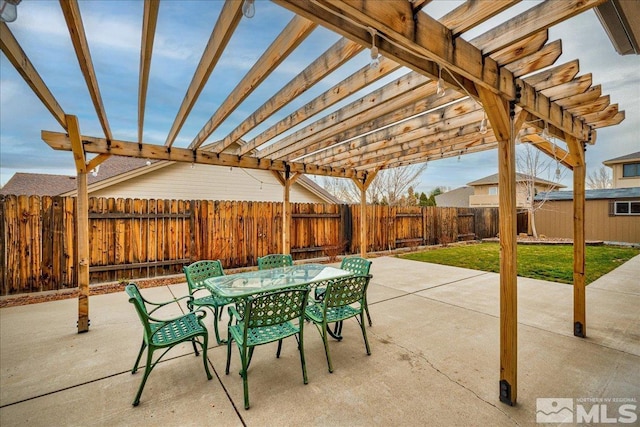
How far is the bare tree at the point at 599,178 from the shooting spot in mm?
26000

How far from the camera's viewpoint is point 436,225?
38.9 feet

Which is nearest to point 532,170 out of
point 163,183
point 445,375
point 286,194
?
point 286,194

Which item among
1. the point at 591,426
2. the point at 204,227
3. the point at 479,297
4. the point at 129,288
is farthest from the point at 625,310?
the point at 204,227

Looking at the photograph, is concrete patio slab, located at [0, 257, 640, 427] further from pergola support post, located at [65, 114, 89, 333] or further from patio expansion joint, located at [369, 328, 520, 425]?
pergola support post, located at [65, 114, 89, 333]

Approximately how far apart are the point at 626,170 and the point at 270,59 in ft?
80.4

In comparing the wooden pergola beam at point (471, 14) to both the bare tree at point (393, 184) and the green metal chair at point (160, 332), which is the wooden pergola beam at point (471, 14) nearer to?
the green metal chair at point (160, 332)

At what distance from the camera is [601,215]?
40.7 feet

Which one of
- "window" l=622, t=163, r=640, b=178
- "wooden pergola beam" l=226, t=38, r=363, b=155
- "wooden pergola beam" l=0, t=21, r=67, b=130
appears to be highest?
"window" l=622, t=163, r=640, b=178

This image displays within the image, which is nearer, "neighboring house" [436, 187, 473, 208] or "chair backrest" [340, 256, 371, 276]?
"chair backrest" [340, 256, 371, 276]

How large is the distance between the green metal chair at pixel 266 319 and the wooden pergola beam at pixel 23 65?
7.21 ft

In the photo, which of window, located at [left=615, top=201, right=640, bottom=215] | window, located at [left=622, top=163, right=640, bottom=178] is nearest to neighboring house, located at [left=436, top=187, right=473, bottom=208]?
window, located at [left=622, top=163, right=640, bottom=178]

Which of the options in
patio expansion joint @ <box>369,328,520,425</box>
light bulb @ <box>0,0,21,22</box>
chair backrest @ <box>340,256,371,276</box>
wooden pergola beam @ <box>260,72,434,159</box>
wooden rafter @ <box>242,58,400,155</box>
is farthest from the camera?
chair backrest @ <box>340,256,371,276</box>

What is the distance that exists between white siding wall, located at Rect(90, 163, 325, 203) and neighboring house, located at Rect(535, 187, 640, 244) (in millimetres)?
12397

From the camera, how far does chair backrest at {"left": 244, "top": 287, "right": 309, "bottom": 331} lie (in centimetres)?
217
